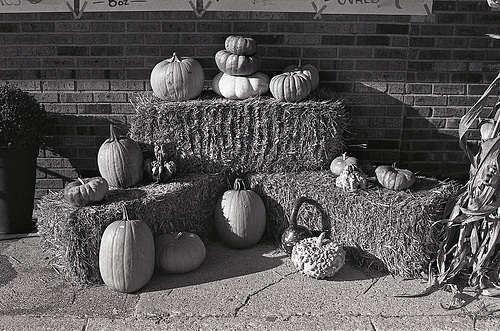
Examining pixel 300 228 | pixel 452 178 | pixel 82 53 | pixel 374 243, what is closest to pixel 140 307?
pixel 300 228

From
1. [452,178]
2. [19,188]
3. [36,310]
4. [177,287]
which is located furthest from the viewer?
[452,178]

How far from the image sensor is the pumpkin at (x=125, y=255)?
4.21 meters

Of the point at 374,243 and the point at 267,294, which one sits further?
the point at 374,243

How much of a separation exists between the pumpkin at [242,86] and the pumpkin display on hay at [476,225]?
5.31ft

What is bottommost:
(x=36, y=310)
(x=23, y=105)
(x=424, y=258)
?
(x=36, y=310)

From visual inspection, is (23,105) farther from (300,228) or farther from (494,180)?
(494,180)

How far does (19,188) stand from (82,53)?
1273 mm

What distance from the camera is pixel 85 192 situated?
4.36 meters

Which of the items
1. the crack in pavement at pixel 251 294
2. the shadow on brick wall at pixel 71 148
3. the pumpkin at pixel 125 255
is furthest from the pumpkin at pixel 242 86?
the crack in pavement at pixel 251 294

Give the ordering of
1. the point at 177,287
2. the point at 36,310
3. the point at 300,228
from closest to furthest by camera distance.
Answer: the point at 36,310 < the point at 177,287 < the point at 300,228

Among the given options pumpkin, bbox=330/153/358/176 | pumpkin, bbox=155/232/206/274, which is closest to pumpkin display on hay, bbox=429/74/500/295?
pumpkin, bbox=330/153/358/176

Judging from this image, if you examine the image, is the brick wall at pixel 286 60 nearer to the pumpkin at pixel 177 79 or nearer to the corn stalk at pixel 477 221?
the pumpkin at pixel 177 79

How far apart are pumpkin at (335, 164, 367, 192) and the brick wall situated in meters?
0.93

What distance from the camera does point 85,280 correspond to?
4402mm
